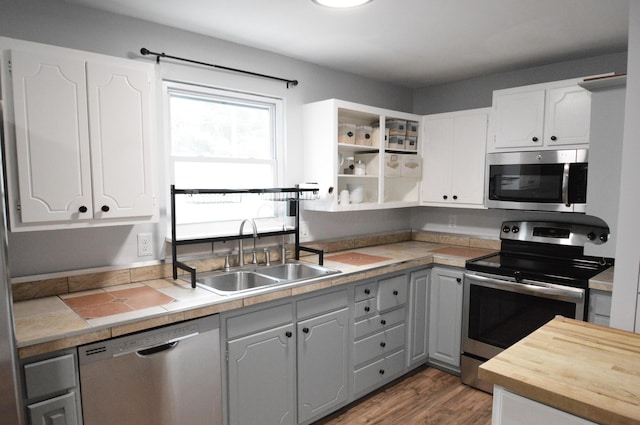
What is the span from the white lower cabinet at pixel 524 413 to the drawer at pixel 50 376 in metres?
1.54

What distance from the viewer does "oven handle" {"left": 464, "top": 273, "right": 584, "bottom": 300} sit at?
246 centimetres

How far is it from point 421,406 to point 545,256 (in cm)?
147

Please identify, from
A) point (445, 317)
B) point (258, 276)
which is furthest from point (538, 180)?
point (258, 276)

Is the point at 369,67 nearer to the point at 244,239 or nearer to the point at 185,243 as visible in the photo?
the point at 244,239

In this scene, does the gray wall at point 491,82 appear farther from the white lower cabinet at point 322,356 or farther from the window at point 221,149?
the white lower cabinet at point 322,356

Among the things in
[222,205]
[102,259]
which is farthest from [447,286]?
[102,259]

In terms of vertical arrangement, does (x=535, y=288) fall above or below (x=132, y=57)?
below

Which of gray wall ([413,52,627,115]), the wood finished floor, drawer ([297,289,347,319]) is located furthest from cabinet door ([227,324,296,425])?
gray wall ([413,52,627,115])

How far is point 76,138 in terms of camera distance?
5.90 feet

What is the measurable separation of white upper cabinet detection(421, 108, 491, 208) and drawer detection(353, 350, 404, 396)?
4.54ft

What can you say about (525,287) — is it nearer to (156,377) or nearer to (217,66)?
(156,377)

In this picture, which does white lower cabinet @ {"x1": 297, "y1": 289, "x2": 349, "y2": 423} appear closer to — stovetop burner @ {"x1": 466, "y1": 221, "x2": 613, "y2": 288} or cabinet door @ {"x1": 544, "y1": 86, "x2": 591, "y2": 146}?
stovetop burner @ {"x1": 466, "y1": 221, "x2": 613, "y2": 288}

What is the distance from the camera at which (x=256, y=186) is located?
2.91m

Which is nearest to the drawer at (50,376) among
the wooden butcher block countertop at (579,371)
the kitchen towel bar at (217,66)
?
the wooden butcher block countertop at (579,371)
